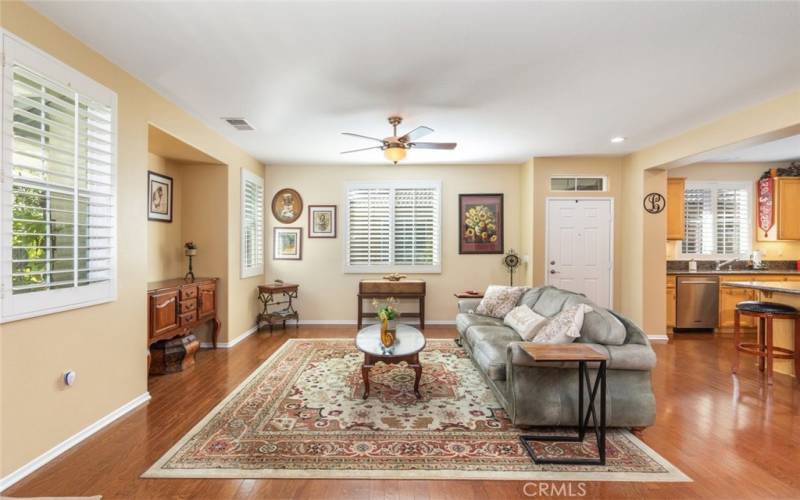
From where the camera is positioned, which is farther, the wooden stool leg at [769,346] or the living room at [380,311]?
the wooden stool leg at [769,346]

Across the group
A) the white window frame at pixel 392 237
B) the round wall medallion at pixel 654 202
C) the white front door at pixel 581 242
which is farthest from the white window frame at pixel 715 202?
the white window frame at pixel 392 237

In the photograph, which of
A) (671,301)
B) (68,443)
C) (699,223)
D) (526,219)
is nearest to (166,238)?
(68,443)

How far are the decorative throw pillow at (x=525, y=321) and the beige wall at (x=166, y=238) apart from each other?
4237 mm

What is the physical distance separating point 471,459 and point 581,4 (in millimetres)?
2796

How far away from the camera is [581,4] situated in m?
1.95

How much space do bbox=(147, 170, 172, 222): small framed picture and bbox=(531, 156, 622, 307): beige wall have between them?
5.15 m

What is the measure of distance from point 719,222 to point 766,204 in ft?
2.21

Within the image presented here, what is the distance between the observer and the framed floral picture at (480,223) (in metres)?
5.88

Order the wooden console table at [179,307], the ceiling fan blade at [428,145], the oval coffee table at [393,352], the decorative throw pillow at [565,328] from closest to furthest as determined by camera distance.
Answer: the decorative throw pillow at [565,328] → the oval coffee table at [393,352] → the wooden console table at [179,307] → the ceiling fan blade at [428,145]

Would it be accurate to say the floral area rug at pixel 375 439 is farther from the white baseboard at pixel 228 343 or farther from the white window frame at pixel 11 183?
the white baseboard at pixel 228 343

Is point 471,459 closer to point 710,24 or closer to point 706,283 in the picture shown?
point 710,24

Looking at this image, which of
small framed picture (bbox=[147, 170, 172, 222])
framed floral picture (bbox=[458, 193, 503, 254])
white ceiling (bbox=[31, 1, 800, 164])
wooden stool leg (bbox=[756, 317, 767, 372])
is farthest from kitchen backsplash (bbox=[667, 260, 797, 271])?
small framed picture (bbox=[147, 170, 172, 222])

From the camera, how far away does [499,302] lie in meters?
4.20

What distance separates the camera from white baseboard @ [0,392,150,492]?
1.97 metres
